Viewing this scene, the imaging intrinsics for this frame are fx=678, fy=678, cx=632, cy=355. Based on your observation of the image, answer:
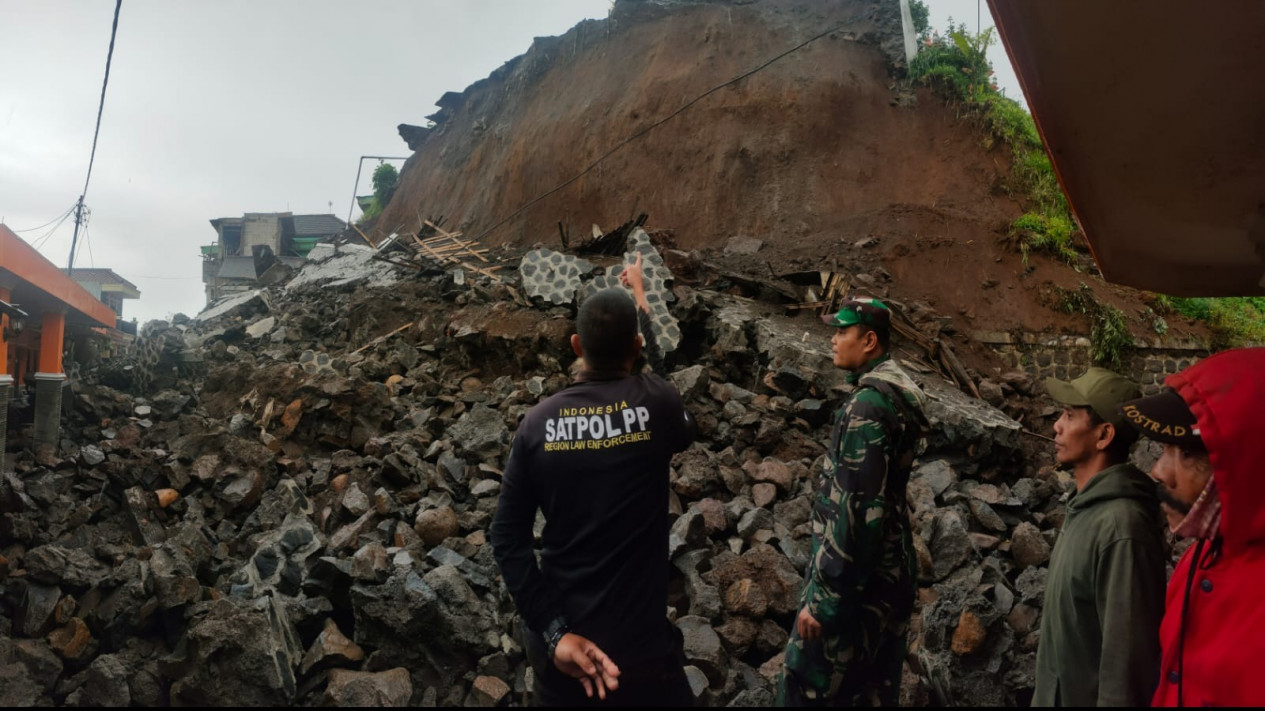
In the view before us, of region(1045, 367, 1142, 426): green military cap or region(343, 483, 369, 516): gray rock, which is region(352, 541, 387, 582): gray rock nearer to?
region(343, 483, 369, 516): gray rock

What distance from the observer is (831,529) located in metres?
2.44

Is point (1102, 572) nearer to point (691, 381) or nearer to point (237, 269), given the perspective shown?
point (691, 381)

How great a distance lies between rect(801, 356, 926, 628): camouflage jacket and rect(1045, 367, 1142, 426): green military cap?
0.50 m

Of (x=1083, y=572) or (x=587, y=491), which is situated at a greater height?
(x=587, y=491)

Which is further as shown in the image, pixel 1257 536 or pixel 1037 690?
pixel 1037 690

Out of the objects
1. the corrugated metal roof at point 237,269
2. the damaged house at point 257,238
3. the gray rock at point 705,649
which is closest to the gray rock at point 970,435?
the gray rock at point 705,649

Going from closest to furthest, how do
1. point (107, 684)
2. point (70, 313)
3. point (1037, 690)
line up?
point (1037, 690), point (107, 684), point (70, 313)

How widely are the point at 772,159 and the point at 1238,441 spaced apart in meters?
15.4

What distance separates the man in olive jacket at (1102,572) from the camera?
1.81 m

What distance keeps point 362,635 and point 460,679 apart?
1.97 feet

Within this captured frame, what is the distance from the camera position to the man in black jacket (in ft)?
6.23

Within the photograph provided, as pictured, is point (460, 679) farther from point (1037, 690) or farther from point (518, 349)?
point (518, 349)

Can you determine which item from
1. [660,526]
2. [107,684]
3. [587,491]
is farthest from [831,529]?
[107,684]

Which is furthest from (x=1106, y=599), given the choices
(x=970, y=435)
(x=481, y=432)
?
(x=481, y=432)
